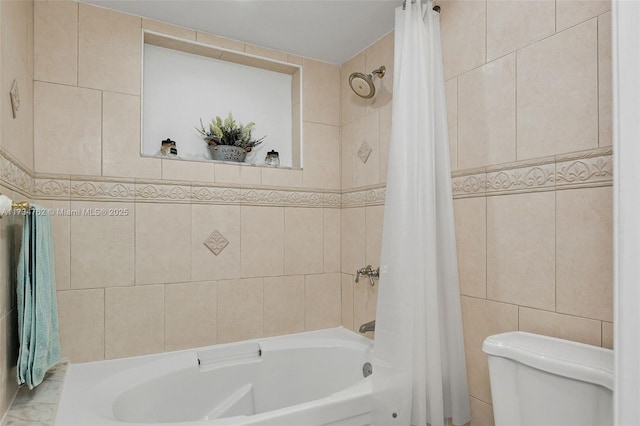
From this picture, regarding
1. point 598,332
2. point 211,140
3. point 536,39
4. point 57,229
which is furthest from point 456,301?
point 57,229

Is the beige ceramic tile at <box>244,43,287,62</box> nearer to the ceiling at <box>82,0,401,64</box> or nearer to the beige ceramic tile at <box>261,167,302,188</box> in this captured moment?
the ceiling at <box>82,0,401,64</box>

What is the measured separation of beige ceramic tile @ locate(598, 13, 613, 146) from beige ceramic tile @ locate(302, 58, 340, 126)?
151cm

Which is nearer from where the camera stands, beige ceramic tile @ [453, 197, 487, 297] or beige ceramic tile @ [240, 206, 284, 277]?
beige ceramic tile @ [453, 197, 487, 297]

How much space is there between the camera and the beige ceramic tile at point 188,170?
2.01 m

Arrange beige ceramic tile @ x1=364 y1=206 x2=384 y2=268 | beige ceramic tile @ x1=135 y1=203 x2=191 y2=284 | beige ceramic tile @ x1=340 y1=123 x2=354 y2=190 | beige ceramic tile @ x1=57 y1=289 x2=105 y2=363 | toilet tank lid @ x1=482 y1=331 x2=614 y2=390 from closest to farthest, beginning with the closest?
toilet tank lid @ x1=482 y1=331 x2=614 y2=390, beige ceramic tile @ x1=57 y1=289 x2=105 y2=363, beige ceramic tile @ x1=135 y1=203 x2=191 y2=284, beige ceramic tile @ x1=364 y1=206 x2=384 y2=268, beige ceramic tile @ x1=340 y1=123 x2=354 y2=190

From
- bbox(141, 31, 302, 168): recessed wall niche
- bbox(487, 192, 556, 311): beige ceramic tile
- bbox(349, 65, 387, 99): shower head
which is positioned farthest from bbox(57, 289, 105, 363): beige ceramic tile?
bbox(487, 192, 556, 311): beige ceramic tile

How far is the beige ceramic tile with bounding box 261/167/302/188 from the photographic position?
2.26m

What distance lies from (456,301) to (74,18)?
7.02 feet

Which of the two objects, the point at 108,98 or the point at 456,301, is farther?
the point at 108,98

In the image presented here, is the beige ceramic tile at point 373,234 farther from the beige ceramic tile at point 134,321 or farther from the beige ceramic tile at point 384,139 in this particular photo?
the beige ceramic tile at point 134,321

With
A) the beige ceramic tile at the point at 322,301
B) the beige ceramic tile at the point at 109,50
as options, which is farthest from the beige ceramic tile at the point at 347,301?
the beige ceramic tile at the point at 109,50

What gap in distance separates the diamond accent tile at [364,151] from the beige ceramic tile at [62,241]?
60.2 inches

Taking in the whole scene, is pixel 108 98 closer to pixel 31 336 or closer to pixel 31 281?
pixel 31 281

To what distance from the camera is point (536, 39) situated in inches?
53.8
